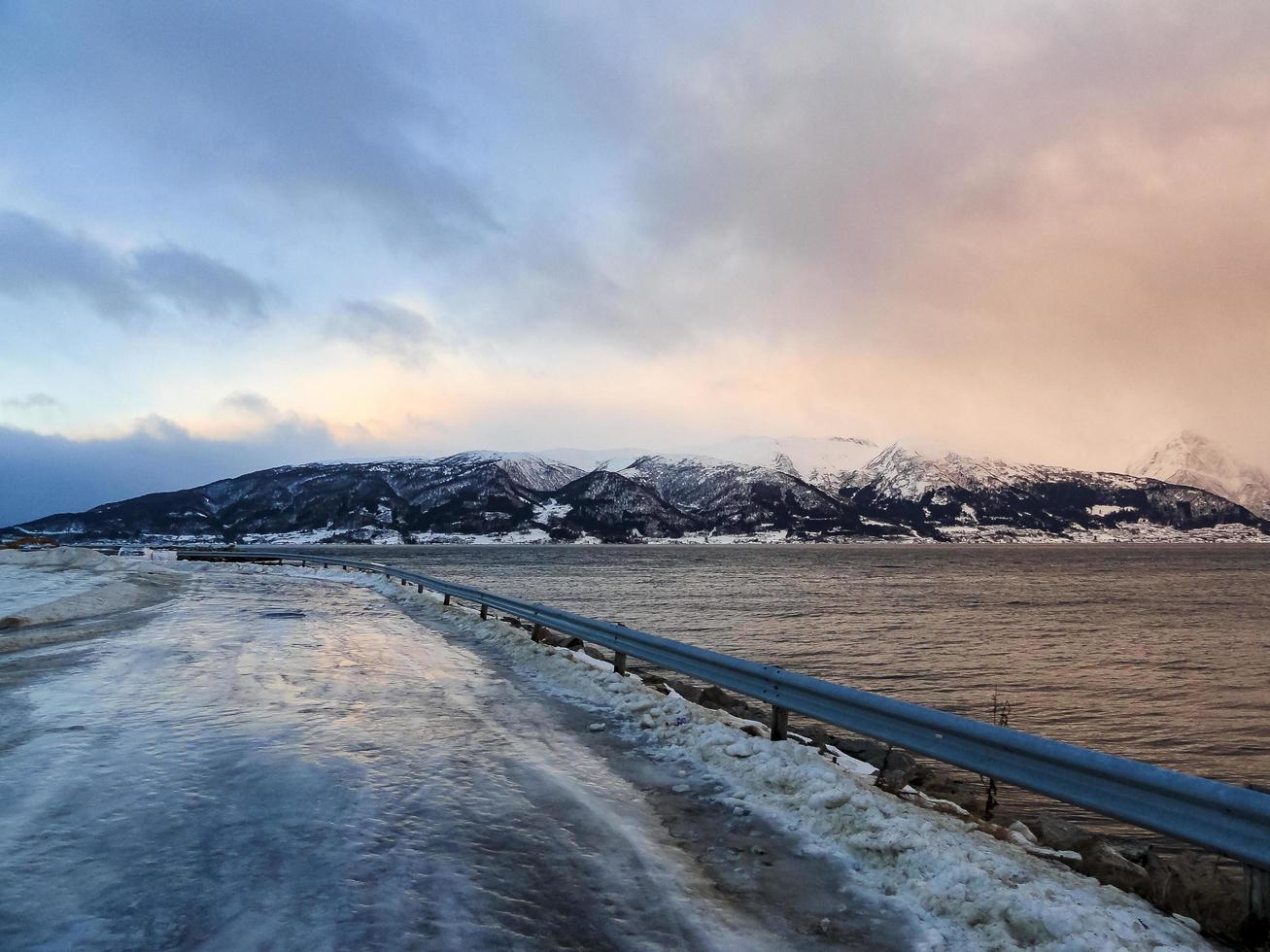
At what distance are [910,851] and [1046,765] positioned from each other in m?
1.22

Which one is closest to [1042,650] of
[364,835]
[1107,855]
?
[1107,855]

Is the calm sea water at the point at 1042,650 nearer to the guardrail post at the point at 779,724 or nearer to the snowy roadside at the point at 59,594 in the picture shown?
the guardrail post at the point at 779,724

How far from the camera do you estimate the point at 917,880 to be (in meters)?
4.90

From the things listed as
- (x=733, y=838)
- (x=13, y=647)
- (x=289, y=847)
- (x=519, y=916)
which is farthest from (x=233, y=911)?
(x=13, y=647)

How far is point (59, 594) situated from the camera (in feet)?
79.8

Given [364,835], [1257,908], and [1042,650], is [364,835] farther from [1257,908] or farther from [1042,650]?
[1042,650]

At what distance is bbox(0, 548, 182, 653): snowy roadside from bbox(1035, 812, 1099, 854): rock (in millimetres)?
17750

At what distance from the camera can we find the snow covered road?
13.5ft

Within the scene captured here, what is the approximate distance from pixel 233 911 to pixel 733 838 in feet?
11.3

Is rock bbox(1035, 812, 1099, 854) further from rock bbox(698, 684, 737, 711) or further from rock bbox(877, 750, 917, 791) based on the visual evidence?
rock bbox(698, 684, 737, 711)

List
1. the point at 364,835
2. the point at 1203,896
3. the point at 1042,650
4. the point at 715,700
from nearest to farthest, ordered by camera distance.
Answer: the point at 1203,896 → the point at 364,835 → the point at 715,700 → the point at 1042,650

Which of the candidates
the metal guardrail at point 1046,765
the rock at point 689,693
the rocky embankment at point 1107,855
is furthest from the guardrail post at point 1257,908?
the rock at point 689,693

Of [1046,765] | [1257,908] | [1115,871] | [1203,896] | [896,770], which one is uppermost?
[1046,765]

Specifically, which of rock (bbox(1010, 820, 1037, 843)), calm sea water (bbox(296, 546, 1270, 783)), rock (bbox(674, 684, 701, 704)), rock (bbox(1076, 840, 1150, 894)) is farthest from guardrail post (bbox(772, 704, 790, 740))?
calm sea water (bbox(296, 546, 1270, 783))
